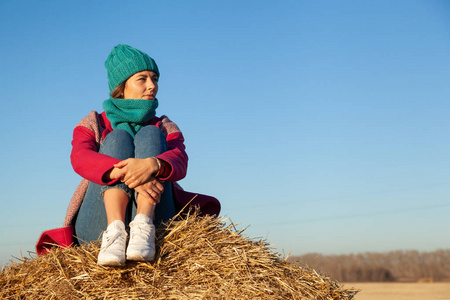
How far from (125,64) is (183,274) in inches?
73.6

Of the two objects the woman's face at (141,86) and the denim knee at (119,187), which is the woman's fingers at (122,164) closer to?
the denim knee at (119,187)

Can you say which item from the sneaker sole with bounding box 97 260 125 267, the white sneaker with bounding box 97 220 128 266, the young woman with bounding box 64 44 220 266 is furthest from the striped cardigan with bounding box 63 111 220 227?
the sneaker sole with bounding box 97 260 125 267

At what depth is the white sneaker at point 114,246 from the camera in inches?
94.3

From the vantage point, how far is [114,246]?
2477 millimetres

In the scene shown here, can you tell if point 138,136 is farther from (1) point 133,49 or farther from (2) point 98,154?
(1) point 133,49

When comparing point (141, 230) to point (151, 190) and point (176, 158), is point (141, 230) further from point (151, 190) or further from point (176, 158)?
point (176, 158)

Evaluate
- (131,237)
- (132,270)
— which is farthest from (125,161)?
(132,270)

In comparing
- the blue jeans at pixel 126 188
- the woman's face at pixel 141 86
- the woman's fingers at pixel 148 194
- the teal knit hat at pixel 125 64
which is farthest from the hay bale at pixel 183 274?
the teal knit hat at pixel 125 64

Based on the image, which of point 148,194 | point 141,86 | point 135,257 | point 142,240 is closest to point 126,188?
point 148,194

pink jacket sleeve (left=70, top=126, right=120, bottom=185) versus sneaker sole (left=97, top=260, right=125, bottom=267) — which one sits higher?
pink jacket sleeve (left=70, top=126, right=120, bottom=185)

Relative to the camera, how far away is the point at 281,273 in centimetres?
270

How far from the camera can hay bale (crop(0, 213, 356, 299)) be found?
7.98 feet

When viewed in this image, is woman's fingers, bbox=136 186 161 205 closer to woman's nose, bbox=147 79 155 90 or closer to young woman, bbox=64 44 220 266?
young woman, bbox=64 44 220 266

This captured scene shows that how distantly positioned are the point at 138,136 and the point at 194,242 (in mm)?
848
